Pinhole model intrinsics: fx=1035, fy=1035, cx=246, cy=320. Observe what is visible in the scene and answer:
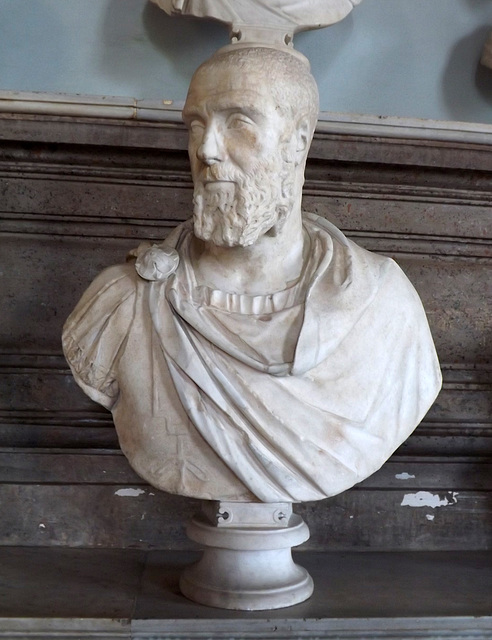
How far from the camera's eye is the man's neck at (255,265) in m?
2.98

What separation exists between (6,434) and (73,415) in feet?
0.83

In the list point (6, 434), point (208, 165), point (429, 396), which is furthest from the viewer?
point (6, 434)

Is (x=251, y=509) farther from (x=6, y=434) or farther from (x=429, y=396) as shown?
(x=6, y=434)

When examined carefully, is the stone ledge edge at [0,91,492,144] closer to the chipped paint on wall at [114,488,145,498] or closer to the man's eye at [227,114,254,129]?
the man's eye at [227,114,254,129]

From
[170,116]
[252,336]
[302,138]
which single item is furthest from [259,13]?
[252,336]

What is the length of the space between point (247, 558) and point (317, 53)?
1994mm

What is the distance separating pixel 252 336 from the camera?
9.44 ft

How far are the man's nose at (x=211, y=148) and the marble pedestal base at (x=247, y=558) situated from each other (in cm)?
97

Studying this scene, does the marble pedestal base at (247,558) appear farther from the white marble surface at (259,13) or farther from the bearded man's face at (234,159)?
the white marble surface at (259,13)

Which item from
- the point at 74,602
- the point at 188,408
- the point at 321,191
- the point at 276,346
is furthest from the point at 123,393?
the point at 321,191

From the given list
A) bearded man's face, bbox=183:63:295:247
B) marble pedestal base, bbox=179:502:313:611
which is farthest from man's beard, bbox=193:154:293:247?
marble pedestal base, bbox=179:502:313:611

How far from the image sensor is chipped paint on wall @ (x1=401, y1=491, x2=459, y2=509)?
12.7ft

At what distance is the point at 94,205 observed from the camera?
3.84m

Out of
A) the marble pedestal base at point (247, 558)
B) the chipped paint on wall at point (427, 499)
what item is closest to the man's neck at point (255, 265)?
the marble pedestal base at point (247, 558)
